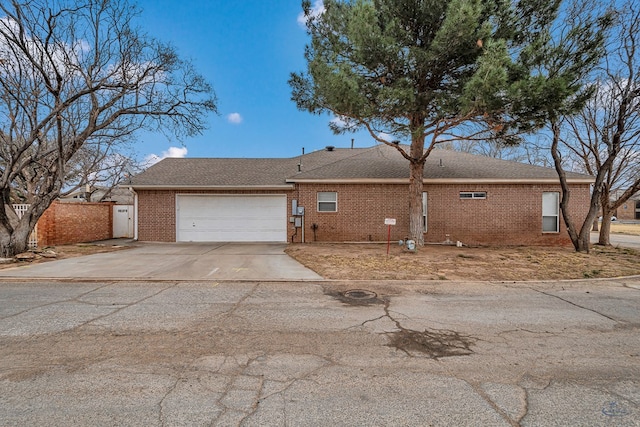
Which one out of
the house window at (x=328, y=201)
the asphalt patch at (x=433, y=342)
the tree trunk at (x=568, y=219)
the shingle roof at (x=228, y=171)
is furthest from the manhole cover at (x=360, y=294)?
the tree trunk at (x=568, y=219)

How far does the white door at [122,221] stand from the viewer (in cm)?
1592

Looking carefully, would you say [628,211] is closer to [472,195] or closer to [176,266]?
[472,195]

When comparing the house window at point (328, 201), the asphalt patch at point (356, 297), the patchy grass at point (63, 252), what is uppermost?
the house window at point (328, 201)

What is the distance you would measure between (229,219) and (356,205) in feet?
19.3

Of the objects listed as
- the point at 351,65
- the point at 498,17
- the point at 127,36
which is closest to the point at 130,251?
the point at 127,36

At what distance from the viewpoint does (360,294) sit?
6.09 metres

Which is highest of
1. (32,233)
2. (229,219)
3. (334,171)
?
(334,171)

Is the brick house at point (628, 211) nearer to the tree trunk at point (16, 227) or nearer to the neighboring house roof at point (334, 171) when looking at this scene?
the neighboring house roof at point (334, 171)

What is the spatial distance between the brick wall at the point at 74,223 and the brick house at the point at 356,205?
2413 millimetres

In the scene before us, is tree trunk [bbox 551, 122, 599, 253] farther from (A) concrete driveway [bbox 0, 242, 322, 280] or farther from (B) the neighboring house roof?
(A) concrete driveway [bbox 0, 242, 322, 280]

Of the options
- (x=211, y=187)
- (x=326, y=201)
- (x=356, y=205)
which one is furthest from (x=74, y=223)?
(x=356, y=205)

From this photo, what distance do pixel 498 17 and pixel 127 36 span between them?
40.0 ft

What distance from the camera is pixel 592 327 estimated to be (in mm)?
4352

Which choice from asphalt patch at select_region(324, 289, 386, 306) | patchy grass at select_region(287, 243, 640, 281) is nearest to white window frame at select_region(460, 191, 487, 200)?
patchy grass at select_region(287, 243, 640, 281)
